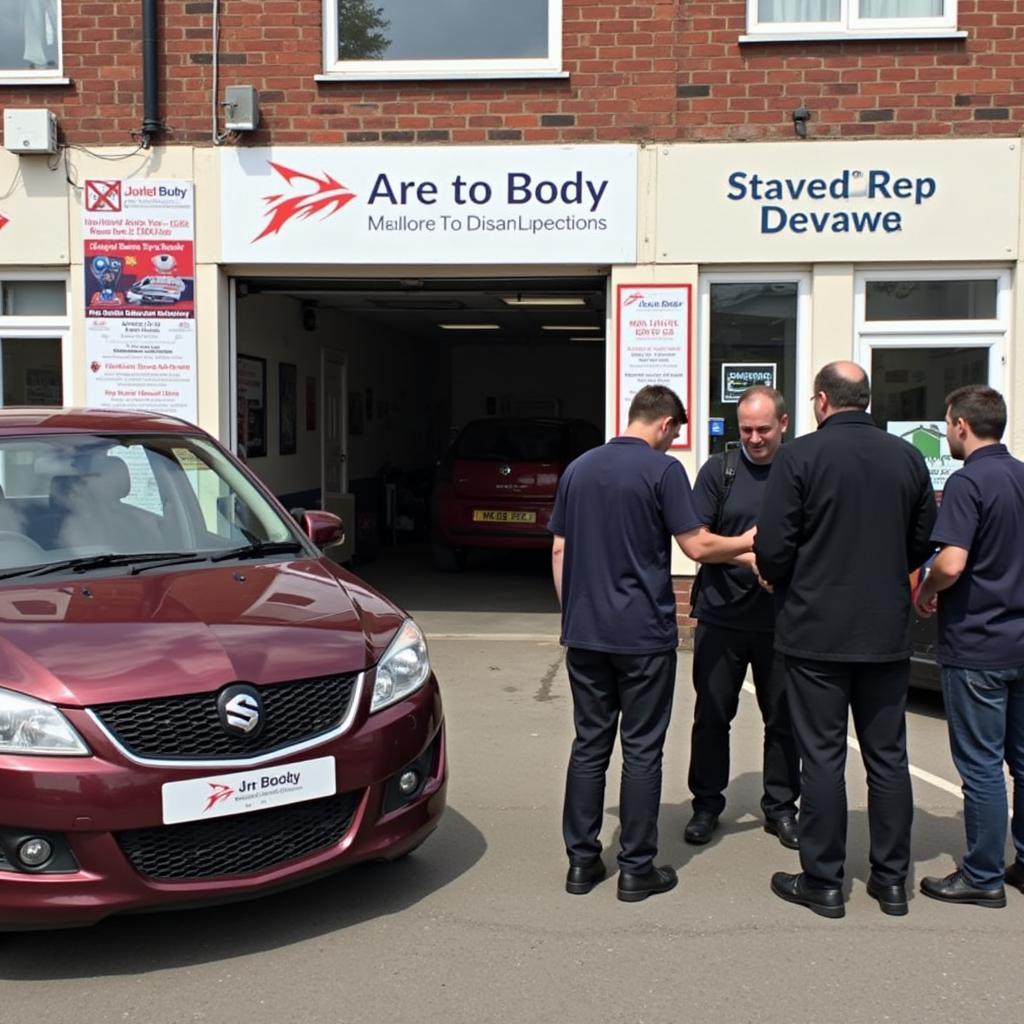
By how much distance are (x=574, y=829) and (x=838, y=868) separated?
0.93 m

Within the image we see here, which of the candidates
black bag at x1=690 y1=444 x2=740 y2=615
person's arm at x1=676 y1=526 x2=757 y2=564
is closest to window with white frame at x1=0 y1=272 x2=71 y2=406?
black bag at x1=690 y1=444 x2=740 y2=615

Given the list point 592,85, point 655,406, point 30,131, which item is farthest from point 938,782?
point 30,131

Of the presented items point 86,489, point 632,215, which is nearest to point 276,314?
point 632,215

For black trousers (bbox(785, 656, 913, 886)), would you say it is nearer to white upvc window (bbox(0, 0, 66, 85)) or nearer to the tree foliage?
the tree foliage

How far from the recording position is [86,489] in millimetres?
4695

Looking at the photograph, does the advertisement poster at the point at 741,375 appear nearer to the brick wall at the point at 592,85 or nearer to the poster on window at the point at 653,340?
the poster on window at the point at 653,340

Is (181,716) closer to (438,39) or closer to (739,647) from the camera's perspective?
(739,647)

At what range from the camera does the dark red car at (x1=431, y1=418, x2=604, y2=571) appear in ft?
40.8

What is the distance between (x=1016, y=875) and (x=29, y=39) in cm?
895

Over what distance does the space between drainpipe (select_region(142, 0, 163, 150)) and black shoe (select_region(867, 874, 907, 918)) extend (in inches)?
295

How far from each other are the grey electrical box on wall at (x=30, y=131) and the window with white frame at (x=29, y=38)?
461 millimetres

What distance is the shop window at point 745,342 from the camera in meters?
8.91

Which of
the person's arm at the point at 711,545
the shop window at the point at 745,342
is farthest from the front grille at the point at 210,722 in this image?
the shop window at the point at 745,342

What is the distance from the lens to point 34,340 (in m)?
9.37
